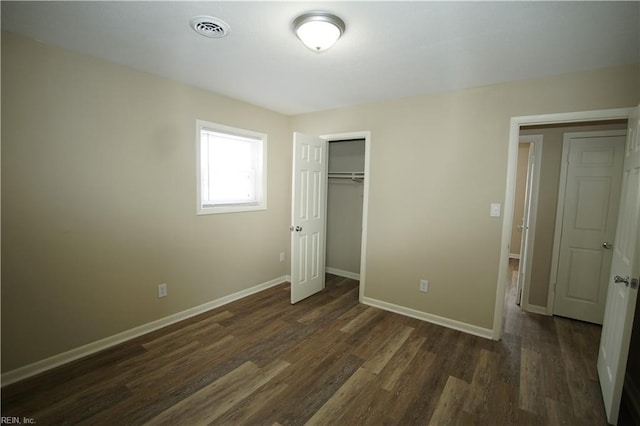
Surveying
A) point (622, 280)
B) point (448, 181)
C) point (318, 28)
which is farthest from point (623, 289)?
point (318, 28)

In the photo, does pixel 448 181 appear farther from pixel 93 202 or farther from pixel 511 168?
pixel 93 202

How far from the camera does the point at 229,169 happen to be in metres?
3.45

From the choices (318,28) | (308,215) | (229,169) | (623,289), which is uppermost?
(318,28)

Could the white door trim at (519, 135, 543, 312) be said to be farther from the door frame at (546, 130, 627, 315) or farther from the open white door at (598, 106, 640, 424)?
the open white door at (598, 106, 640, 424)

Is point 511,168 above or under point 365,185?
above

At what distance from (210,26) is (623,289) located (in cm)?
310

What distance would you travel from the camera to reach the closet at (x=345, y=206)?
440cm

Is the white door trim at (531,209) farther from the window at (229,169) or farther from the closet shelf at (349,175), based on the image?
Answer: the window at (229,169)

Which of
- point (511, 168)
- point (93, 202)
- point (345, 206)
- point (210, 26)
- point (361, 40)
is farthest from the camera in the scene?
point (345, 206)

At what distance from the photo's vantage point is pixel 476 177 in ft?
9.14

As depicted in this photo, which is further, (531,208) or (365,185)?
(365,185)

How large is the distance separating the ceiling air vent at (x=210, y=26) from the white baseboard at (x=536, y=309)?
4.16 metres

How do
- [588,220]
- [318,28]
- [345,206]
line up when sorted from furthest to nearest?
[345,206], [588,220], [318,28]

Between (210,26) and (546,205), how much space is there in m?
3.74
